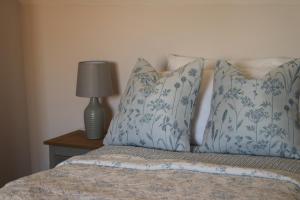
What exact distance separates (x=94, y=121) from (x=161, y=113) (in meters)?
0.73

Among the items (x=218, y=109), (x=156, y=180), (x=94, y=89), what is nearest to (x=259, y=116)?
(x=218, y=109)

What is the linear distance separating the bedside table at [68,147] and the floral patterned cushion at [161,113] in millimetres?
419

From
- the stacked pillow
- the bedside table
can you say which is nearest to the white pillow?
the stacked pillow

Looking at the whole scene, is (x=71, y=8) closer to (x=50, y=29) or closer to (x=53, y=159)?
(x=50, y=29)

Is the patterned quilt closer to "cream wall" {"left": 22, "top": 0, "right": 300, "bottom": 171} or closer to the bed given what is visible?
the bed

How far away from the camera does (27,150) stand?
138 inches

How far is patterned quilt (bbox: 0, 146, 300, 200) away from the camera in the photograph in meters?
1.62

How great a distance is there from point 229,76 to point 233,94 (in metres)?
0.10

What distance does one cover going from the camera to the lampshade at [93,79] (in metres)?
2.91

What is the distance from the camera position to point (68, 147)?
9.50ft

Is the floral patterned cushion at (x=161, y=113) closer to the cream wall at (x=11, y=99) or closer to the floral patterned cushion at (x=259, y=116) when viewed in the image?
the floral patterned cushion at (x=259, y=116)

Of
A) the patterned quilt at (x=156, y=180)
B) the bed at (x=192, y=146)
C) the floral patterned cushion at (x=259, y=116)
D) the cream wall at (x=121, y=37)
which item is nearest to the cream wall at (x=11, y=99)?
the cream wall at (x=121, y=37)

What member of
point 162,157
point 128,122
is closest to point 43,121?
point 128,122

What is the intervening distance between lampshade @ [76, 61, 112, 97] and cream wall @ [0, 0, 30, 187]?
64 cm
